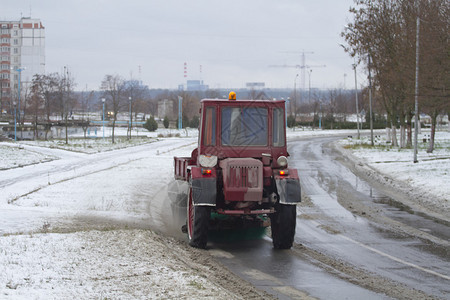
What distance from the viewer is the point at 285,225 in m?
10.2

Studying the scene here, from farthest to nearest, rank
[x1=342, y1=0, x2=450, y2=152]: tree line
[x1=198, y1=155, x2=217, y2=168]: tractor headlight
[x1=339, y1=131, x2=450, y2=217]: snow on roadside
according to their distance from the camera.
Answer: [x1=342, y1=0, x2=450, y2=152]: tree line
[x1=339, y1=131, x2=450, y2=217]: snow on roadside
[x1=198, y1=155, x2=217, y2=168]: tractor headlight

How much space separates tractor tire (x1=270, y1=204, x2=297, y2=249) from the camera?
10.2 meters

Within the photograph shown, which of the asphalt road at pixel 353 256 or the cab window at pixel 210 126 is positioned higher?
the cab window at pixel 210 126

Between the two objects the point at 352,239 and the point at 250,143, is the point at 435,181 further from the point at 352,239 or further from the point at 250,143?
the point at 250,143

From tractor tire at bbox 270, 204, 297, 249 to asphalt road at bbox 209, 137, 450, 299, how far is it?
187mm

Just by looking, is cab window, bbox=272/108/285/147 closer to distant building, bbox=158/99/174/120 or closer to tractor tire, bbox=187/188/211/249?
tractor tire, bbox=187/188/211/249

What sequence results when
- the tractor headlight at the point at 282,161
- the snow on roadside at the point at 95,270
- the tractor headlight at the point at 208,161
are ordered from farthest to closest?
the tractor headlight at the point at 282,161 → the tractor headlight at the point at 208,161 → the snow on roadside at the point at 95,270

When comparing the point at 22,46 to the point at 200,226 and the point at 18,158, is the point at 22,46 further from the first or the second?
the point at 200,226

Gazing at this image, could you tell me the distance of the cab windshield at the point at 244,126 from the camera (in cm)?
1082

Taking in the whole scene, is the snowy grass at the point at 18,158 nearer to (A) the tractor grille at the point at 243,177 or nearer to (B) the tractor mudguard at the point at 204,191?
(B) the tractor mudguard at the point at 204,191

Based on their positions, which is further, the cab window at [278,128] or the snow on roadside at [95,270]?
the cab window at [278,128]

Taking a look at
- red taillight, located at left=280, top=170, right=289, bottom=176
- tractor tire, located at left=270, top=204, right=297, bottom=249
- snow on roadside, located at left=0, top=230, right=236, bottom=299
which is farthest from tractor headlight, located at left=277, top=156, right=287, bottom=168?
snow on roadside, located at left=0, top=230, right=236, bottom=299

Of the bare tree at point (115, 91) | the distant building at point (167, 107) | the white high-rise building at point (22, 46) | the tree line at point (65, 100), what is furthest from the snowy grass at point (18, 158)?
the white high-rise building at point (22, 46)

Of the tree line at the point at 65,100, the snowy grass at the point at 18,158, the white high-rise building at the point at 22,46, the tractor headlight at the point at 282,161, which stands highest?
the white high-rise building at the point at 22,46
